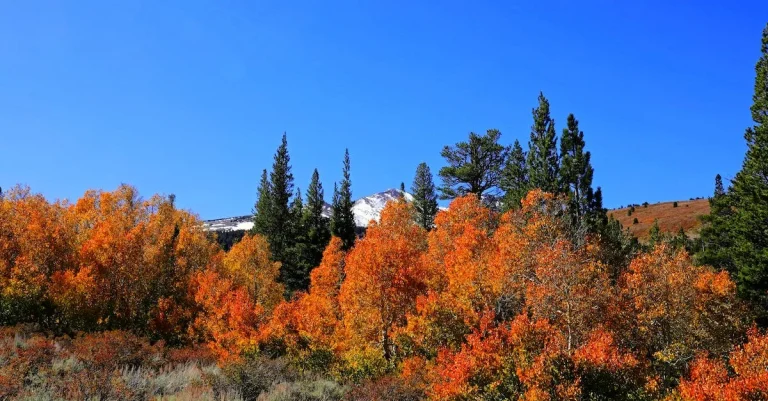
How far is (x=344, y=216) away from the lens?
75.8 metres

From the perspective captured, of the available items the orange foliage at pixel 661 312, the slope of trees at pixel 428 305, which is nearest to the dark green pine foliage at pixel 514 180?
the slope of trees at pixel 428 305

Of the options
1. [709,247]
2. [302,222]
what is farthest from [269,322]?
[709,247]

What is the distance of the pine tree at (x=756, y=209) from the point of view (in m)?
37.0

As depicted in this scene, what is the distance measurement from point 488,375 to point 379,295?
11082mm

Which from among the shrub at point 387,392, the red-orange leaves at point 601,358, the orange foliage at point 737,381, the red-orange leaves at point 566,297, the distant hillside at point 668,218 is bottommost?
the orange foliage at point 737,381

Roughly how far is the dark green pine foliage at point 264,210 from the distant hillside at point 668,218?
81670mm

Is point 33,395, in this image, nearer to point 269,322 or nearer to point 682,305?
point 269,322

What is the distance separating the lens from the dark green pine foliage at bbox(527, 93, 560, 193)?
42.5 m

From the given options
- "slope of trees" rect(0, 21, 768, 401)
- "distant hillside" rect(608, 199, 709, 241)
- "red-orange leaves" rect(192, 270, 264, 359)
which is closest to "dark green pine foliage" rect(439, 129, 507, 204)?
"slope of trees" rect(0, 21, 768, 401)

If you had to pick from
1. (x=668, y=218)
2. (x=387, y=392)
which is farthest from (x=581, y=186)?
(x=668, y=218)

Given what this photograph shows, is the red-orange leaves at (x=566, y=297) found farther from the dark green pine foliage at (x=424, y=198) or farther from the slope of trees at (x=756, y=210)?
the dark green pine foliage at (x=424, y=198)

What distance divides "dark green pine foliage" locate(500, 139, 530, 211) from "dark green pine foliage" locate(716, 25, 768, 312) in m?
17.2

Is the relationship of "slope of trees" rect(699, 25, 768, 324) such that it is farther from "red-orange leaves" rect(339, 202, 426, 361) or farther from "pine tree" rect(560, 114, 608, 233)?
"red-orange leaves" rect(339, 202, 426, 361)

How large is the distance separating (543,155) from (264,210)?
50430 mm
